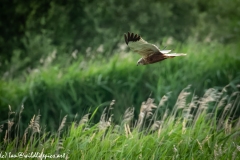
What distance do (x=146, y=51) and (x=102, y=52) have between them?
8595 mm

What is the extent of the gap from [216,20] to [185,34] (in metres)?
1.46

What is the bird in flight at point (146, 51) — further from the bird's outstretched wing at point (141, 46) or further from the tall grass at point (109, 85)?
the tall grass at point (109, 85)

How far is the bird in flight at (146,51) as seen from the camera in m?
2.26

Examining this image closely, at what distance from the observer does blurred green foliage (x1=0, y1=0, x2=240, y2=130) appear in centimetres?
674

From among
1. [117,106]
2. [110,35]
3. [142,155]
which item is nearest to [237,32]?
[110,35]

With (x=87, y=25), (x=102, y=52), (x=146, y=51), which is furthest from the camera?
(x=87, y=25)

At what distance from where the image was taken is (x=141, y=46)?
237cm

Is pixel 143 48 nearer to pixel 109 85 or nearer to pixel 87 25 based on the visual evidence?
pixel 109 85

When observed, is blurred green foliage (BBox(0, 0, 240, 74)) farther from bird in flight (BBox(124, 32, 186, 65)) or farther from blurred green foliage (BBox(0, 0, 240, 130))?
bird in flight (BBox(124, 32, 186, 65))

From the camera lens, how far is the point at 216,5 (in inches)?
535

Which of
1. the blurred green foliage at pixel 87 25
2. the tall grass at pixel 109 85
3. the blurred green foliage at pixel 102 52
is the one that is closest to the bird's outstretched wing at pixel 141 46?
the blurred green foliage at pixel 102 52

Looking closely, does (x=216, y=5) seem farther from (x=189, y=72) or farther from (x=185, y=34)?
(x=189, y=72)

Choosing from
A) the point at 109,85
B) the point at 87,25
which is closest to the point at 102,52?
the point at 87,25

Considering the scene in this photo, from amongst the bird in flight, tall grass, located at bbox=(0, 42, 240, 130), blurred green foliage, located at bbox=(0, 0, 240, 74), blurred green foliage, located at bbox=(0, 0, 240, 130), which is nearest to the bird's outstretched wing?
the bird in flight
